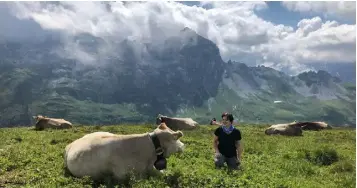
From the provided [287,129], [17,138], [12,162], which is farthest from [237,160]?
[287,129]

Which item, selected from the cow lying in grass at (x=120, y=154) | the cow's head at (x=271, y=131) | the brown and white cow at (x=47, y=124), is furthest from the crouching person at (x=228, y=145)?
the brown and white cow at (x=47, y=124)

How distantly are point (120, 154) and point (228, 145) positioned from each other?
5.43 meters

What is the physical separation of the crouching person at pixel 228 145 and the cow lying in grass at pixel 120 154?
123 inches

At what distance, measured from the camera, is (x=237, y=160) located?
1852 cm

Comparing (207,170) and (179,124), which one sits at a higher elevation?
(179,124)

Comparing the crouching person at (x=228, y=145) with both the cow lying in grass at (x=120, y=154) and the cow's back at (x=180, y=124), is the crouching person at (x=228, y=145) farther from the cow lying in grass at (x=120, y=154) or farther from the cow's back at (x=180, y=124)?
the cow's back at (x=180, y=124)

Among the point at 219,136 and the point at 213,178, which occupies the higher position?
the point at 219,136

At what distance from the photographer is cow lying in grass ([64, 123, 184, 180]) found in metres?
15.3

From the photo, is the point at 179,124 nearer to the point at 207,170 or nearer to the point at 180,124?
the point at 180,124

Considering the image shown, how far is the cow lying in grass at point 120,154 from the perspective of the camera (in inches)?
601

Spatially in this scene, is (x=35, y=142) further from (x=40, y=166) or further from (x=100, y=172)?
(x=100, y=172)

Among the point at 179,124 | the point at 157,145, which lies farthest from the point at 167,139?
the point at 179,124

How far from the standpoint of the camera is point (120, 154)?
15.3 metres

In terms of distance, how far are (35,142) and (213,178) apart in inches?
541
